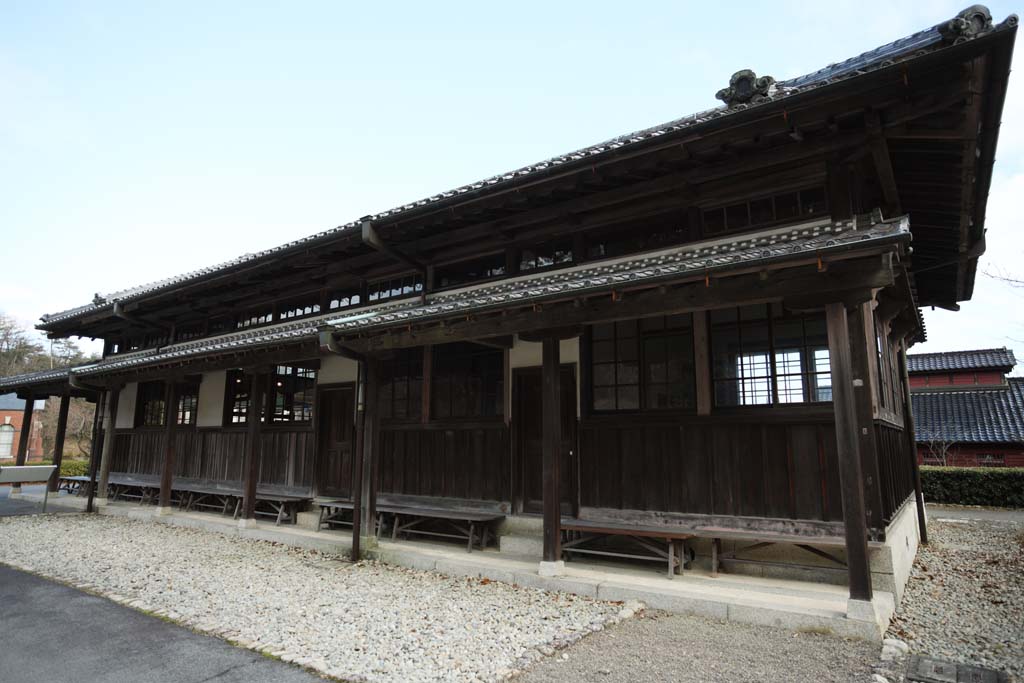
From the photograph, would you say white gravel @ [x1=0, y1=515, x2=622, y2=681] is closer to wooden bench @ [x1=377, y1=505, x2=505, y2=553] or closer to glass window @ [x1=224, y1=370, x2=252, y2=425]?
wooden bench @ [x1=377, y1=505, x2=505, y2=553]

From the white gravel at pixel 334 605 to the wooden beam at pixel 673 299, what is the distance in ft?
8.76

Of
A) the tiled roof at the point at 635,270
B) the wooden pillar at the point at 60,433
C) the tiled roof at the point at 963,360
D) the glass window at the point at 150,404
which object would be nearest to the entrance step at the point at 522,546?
the tiled roof at the point at 635,270

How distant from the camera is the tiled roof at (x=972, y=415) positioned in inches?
640

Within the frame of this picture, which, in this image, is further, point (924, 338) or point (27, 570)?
point (924, 338)

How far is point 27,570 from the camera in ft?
22.8

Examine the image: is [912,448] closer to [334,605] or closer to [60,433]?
[334,605]

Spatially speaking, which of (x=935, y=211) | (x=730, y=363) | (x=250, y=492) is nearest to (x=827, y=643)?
(x=730, y=363)

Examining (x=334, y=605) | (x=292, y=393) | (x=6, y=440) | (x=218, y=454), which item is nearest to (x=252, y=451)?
(x=292, y=393)

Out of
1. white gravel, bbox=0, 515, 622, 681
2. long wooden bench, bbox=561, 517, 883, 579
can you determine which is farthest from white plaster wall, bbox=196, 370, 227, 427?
long wooden bench, bbox=561, 517, 883, 579

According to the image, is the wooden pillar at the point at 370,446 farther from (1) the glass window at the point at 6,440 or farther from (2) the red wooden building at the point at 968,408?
(1) the glass window at the point at 6,440

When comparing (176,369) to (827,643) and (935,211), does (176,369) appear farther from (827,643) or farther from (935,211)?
(935,211)

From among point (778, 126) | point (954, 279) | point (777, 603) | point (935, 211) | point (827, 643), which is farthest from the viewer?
point (954, 279)

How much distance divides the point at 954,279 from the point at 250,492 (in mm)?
11436

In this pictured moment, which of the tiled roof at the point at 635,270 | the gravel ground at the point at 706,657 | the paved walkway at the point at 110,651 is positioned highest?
the tiled roof at the point at 635,270
